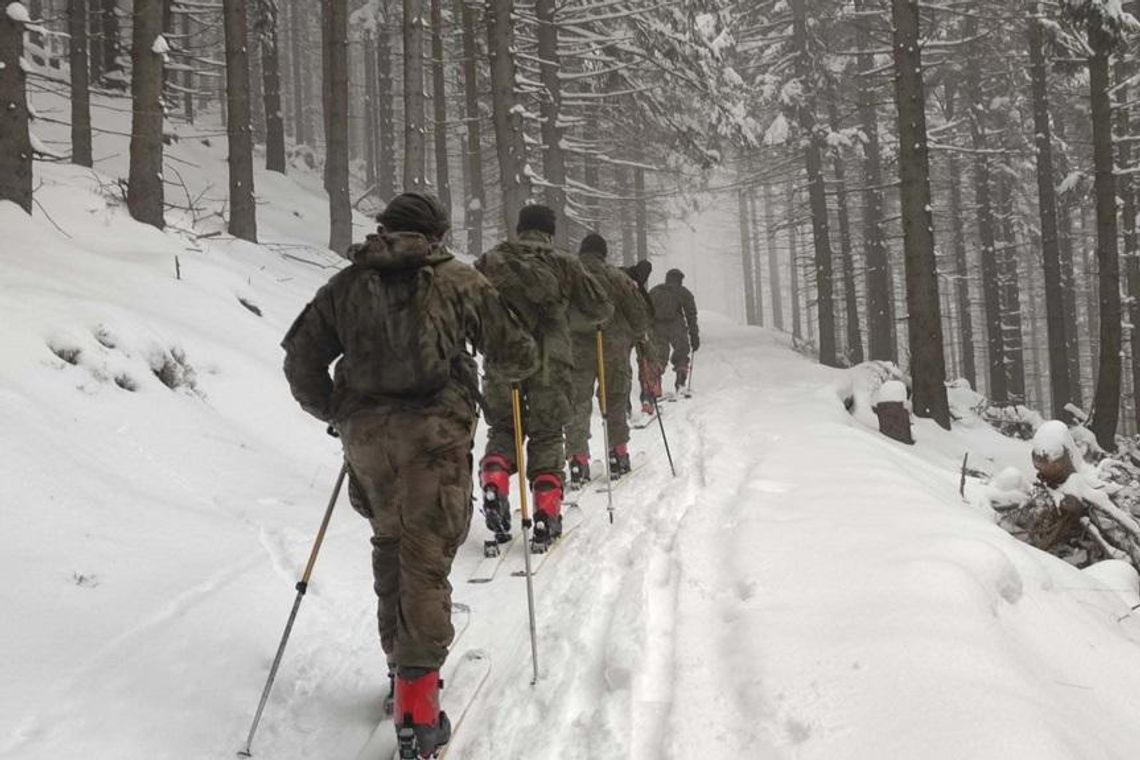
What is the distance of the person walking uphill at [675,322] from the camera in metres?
13.4

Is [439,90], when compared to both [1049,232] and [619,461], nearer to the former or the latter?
[1049,232]

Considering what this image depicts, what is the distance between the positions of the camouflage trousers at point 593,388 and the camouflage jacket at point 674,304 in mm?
5338

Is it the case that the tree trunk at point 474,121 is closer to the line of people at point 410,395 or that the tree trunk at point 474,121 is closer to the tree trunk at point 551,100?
the tree trunk at point 551,100

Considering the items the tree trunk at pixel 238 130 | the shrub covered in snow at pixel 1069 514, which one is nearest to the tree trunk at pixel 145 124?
the tree trunk at pixel 238 130

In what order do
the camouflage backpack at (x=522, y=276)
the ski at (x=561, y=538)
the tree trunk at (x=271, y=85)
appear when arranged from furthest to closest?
the tree trunk at (x=271, y=85), the camouflage backpack at (x=522, y=276), the ski at (x=561, y=538)

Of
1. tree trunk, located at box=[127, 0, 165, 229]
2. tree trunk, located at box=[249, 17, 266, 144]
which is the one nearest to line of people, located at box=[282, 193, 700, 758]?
tree trunk, located at box=[127, 0, 165, 229]

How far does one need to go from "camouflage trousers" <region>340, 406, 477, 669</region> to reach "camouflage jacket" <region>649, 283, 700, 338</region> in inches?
415

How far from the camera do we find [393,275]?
3.04 meters

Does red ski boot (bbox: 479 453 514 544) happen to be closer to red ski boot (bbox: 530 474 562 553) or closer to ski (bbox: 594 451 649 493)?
red ski boot (bbox: 530 474 562 553)

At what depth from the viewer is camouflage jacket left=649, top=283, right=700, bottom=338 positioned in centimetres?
1340

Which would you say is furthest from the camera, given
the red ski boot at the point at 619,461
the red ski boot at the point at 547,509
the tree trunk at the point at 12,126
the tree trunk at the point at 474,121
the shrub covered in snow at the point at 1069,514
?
the tree trunk at the point at 474,121

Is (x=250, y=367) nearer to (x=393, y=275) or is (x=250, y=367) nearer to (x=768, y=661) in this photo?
(x=393, y=275)

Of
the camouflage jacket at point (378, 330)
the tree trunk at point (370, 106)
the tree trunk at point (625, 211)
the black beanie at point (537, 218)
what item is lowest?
the camouflage jacket at point (378, 330)

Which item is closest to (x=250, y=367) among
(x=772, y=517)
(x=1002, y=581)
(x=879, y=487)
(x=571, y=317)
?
(x=571, y=317)
